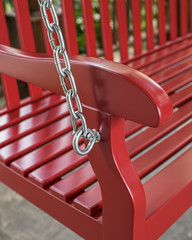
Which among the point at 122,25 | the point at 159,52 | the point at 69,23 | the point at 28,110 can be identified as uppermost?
the point at 69,23

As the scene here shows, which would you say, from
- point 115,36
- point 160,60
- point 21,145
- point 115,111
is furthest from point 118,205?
point 115,36

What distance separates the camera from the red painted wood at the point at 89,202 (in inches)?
45.6

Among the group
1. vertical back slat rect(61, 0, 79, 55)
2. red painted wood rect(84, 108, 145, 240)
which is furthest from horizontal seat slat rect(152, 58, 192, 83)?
red painted wood rect(84, 108, 145, 240)

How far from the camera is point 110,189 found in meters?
1.05

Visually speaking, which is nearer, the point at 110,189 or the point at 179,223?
the point at 110,189

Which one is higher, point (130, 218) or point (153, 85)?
point (153, 85)

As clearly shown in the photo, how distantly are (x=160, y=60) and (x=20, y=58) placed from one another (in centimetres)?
122

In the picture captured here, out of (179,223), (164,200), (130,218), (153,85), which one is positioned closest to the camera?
(153,85)

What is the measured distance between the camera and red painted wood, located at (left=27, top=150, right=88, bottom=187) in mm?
1283

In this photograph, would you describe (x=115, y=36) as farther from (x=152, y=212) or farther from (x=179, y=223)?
(x=152, y=212)

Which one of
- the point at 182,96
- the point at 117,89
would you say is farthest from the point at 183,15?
the point at 117,89

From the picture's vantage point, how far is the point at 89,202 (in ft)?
3.84

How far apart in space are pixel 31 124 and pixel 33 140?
0.42 ft

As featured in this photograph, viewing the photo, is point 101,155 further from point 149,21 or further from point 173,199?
point 149,21
